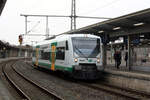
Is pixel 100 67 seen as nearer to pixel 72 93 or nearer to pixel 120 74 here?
pixel 120 74

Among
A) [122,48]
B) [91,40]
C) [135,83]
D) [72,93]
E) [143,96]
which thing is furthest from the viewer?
[122,48]

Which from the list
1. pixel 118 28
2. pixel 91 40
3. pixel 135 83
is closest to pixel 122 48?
pixel 118 28

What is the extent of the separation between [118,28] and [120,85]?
13.3 ft

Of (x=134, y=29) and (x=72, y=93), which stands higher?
(x=134, y=29)

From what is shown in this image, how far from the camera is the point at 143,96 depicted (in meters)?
10.6

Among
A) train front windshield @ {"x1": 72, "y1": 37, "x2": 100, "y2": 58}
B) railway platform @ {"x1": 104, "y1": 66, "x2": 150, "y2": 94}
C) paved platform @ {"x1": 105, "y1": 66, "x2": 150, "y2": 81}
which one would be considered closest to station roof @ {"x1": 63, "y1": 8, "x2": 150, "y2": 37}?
train front windshield @ {"x1": 72, "y1": 37, "x2": 100, "y2": 58}

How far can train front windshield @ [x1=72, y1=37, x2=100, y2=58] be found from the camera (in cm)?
1474

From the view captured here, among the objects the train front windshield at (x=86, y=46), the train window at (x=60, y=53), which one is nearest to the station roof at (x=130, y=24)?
the train front windshield at (x=86, y=46)

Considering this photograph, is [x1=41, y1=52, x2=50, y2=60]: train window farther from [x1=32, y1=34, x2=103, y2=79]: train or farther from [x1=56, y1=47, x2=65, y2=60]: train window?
[x1=32, y1=34, x2=103, y2=79]: train

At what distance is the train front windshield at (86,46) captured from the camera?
14.7 m

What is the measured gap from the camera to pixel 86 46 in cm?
1500

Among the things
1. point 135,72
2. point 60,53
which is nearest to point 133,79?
point 135,72

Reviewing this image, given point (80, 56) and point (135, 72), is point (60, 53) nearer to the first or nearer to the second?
point (80, 56)

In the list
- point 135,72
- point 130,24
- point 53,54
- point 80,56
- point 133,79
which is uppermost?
point 130,24
